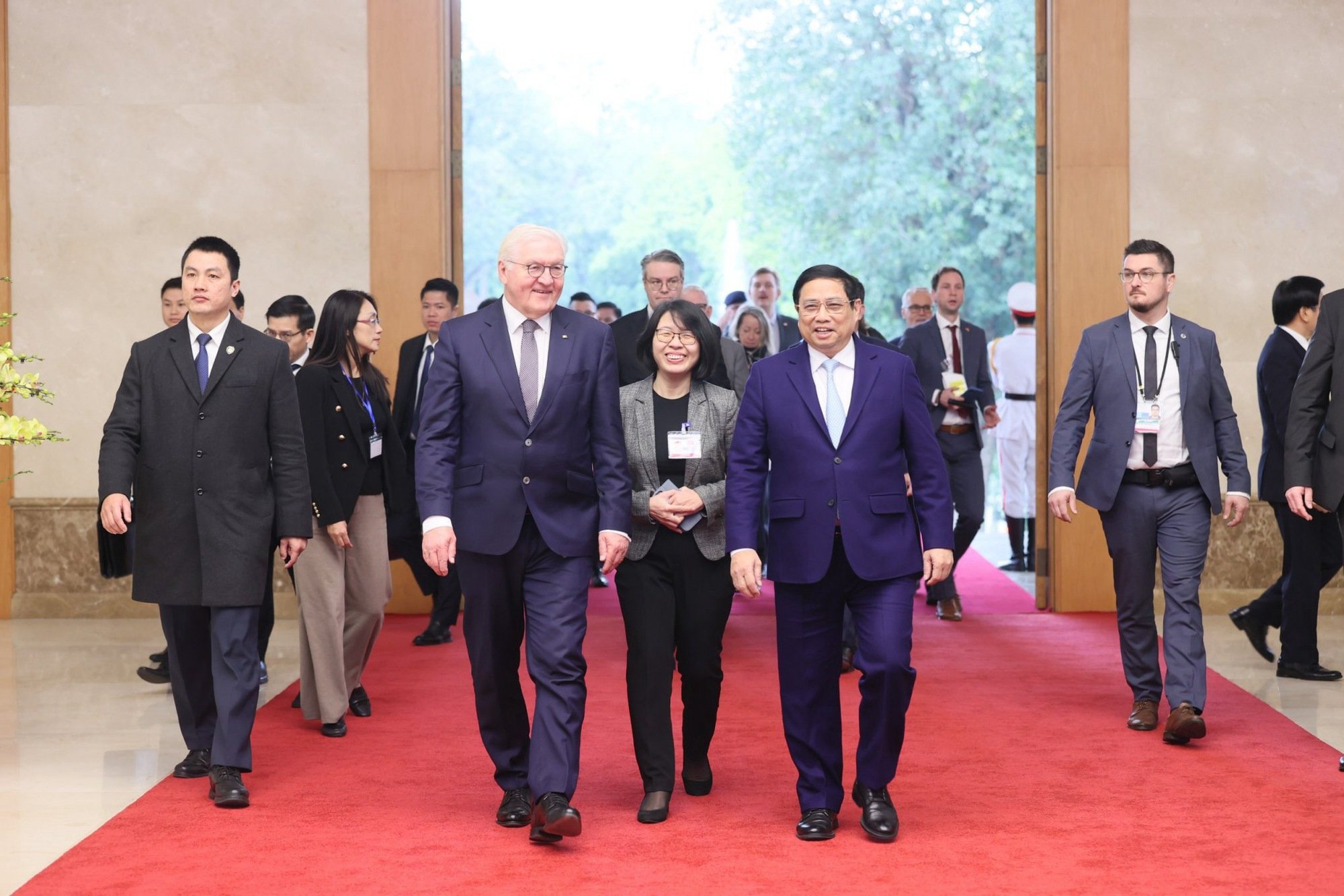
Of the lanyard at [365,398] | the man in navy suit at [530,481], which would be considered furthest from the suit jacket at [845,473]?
the lanyard at [365,398]

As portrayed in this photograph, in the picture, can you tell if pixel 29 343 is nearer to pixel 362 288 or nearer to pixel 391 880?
pixel 362 288

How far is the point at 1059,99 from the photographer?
766cm

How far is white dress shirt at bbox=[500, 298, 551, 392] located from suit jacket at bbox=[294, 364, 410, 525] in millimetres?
1329

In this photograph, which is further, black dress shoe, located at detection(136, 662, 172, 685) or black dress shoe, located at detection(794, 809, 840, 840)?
black dress shoe, located at detection(136, 662, 172, 685)

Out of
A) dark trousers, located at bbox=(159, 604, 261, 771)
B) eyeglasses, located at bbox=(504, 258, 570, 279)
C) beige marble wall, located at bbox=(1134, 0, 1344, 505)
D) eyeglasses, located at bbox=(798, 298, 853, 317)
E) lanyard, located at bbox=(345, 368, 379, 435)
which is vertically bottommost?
dark trousers, located at bbox=(159, 604, 261, 771)

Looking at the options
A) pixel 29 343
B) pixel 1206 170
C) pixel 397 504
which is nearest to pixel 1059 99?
pixel 1206 170

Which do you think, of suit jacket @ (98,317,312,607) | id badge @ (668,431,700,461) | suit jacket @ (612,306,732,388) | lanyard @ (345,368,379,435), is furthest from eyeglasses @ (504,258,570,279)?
lanyard @ (345,368,379,435)

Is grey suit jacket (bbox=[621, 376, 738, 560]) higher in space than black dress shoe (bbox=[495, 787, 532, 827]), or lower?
higher

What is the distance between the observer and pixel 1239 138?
25.2ft

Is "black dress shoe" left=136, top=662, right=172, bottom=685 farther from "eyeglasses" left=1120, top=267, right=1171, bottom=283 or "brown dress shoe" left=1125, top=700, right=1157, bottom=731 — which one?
"eyeglasses" left=1120, top=267, right=1171, bottom=283

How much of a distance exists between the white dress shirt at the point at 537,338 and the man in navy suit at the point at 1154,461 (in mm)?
1901

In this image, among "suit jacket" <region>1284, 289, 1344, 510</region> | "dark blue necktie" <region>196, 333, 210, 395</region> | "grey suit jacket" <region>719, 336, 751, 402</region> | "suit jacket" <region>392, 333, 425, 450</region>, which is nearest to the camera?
"dark blue necktie" <region>196, 333, 210, 395</region>

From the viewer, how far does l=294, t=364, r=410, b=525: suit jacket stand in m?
5.09

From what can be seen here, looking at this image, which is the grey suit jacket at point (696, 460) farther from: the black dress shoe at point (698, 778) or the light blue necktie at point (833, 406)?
the black dress shoe at point (698, 778)
